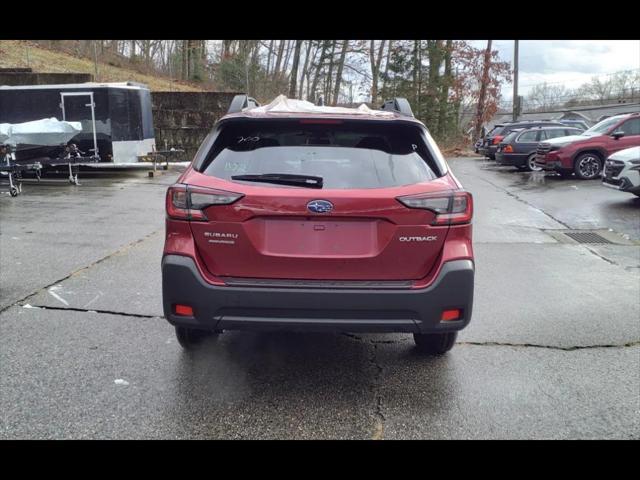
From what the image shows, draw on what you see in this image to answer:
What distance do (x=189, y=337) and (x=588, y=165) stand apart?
14.9m

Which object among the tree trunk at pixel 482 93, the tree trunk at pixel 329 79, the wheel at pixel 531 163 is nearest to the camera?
the wheel at pixel 531 163

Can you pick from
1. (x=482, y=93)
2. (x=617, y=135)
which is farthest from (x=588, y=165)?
(x=482, y=93)

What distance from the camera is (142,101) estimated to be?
17750 mm

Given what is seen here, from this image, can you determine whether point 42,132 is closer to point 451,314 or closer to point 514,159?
point 451,314

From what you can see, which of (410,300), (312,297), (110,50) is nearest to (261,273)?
(312,297)

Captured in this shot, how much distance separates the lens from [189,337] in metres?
4.03

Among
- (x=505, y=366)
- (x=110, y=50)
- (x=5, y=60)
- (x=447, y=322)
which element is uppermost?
(x=110, y=50)

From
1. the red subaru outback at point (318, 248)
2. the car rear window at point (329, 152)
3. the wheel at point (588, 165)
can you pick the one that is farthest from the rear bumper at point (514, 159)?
the red subaru outback at point (318, 248)

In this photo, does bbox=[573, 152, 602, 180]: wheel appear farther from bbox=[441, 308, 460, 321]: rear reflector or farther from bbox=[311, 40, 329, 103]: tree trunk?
bbox=[311, 40, 329, 103]: tree trunk

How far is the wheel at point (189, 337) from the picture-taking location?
13.1 feet

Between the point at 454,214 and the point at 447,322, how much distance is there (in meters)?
0.63

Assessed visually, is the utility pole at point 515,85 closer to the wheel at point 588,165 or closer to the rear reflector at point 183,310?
the wheel at point 588,165

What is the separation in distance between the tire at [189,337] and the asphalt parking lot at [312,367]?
10cm
